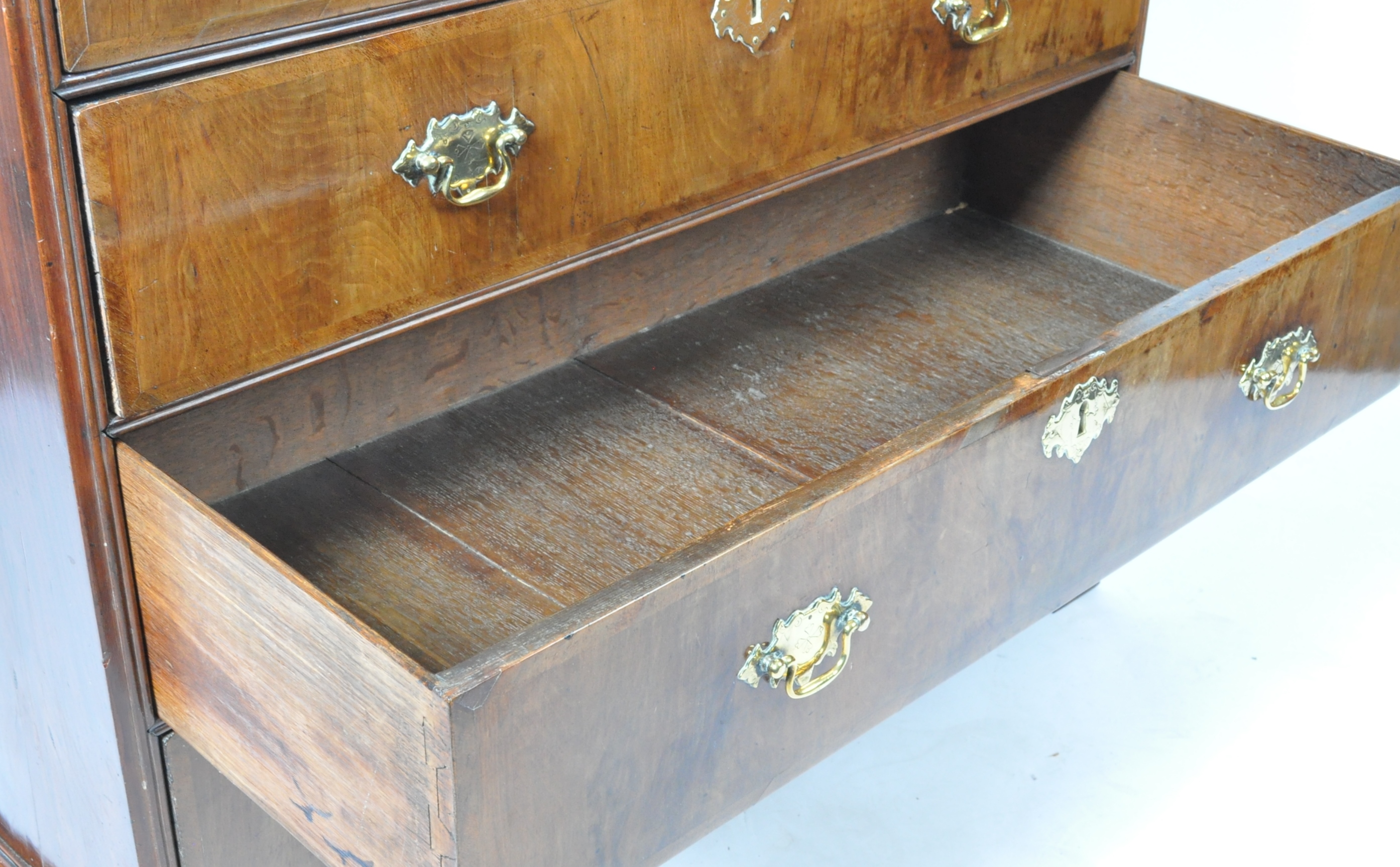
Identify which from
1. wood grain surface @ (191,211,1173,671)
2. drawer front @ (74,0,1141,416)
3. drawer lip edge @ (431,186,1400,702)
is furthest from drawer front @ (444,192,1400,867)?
drawer front @ (74,0,1141,416)

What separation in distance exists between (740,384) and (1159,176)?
0.51m

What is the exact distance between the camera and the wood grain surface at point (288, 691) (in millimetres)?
750

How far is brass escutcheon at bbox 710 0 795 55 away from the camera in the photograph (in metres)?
1.07

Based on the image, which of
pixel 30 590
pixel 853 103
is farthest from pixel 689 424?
pixel 30 590

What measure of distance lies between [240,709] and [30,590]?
0.22 metres

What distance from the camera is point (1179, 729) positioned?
61.2 inches

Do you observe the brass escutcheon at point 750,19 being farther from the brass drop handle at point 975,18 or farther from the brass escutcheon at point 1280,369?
the brass escutcheon at point 1280,369

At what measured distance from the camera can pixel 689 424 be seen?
127cm

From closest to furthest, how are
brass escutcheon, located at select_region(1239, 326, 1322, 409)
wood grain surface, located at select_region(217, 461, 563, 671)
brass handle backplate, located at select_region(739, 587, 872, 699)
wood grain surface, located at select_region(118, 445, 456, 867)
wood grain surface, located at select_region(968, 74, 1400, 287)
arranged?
wood grain surface, located at select_region(118, 445, 456, 867)
brass handle backplate, located at select_region(739, 587, 872, 699)
wood grain surface, located at select_region(217, 461, 563, 671)
brass escutcheon, located at select_region(1239, 326, 1322, 409)
wood grain surface, located at select_region(968, 74, 1400, 287)

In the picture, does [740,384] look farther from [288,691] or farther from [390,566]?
[288,691]

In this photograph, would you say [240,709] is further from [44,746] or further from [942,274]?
[942,274]

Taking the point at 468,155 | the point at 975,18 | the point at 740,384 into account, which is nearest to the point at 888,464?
the point at 468,155

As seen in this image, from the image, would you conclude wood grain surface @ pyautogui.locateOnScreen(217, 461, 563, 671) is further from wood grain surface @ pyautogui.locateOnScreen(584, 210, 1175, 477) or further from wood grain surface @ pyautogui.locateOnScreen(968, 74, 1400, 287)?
wood grain surface @ pyautogui.locateOnScreen(968, 74, 1400, 287)

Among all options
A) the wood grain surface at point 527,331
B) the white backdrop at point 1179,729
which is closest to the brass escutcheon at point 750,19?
the wood grain surface at point 527,331
